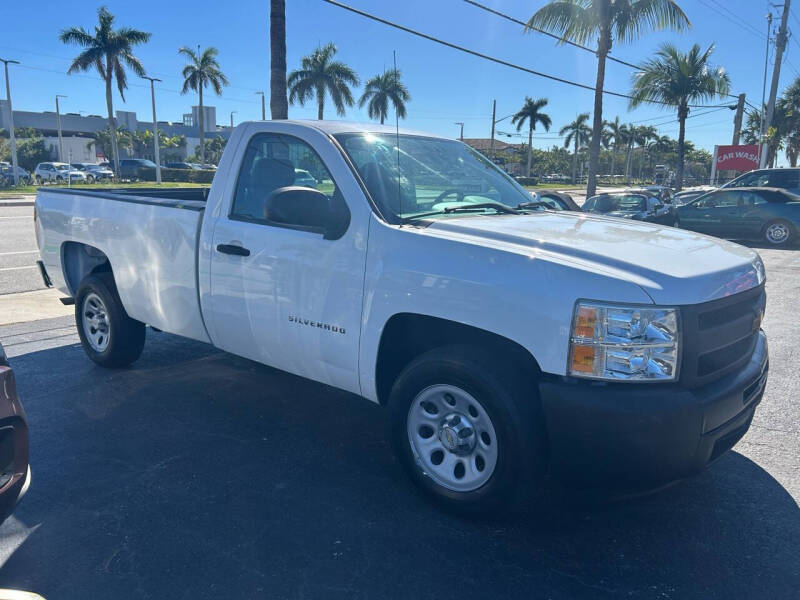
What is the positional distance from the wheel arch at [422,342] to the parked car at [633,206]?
40.4 ft

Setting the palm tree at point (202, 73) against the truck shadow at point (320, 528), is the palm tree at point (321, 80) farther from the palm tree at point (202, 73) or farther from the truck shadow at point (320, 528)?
the truck shadow at point (320, 528)

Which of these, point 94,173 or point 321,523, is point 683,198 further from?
point 94,173

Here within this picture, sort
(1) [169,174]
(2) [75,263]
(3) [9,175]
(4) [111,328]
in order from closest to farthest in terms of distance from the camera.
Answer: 1. (4) [111,328]
2. (2) [75,263]
3. (3) [9,175]
4. (1) [169,174]

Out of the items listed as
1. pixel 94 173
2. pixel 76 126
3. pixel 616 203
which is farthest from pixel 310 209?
pixel 76 126

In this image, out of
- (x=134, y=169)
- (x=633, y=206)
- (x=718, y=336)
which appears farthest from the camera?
(x=134, y=169)

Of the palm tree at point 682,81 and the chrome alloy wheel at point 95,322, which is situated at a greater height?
the palm tree at point 682,81

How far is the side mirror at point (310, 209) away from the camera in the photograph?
3475 millimetres

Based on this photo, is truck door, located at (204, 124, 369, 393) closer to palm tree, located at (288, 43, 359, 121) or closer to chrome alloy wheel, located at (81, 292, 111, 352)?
chrome alloy wheel, located at (81, 292, 111, 352)

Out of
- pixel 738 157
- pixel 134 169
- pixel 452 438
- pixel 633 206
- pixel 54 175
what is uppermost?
pixel 738 157

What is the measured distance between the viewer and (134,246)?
4.93 m

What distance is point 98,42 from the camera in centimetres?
4188

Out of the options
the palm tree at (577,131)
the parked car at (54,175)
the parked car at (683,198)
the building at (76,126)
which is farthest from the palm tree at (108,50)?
the palm tree at (577,131)

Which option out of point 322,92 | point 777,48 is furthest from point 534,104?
point 777,48

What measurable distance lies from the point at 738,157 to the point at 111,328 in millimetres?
37929
